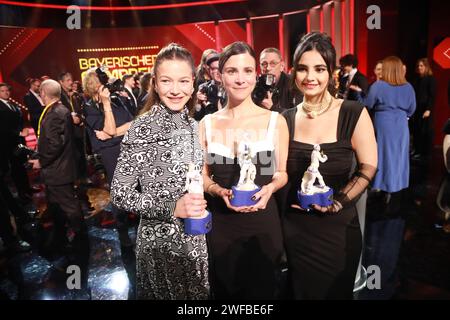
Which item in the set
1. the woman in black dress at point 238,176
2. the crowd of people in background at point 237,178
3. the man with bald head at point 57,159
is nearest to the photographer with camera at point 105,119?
the man with bald head at point 57,159

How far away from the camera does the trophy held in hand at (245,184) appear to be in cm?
167

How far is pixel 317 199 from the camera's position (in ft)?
5.67

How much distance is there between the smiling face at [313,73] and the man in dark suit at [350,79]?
156 inches

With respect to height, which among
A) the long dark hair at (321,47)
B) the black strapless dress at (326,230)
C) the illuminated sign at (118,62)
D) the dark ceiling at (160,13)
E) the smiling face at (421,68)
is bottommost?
the black strapless dress at (326,230)

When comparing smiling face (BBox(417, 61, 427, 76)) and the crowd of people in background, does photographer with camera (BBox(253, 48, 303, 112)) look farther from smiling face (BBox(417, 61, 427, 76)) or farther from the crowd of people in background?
smiling face (BBox(417, 61, 427, 76))

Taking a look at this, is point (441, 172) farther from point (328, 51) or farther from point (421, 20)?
point (328, 51)

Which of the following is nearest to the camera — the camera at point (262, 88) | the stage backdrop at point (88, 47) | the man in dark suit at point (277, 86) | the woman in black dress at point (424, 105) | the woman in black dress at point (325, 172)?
the woman in black dress at point (325, 172)

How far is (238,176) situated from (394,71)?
3.39m

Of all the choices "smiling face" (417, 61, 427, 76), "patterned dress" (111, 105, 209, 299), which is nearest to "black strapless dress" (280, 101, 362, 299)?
"patterned dress" (111, 105, 209, 299)

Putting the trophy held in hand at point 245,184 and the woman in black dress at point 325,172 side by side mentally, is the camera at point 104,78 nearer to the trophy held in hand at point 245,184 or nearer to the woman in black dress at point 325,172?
the woman in black dress at point 325,172

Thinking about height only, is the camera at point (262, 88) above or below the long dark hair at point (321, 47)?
below

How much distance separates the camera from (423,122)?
22.1 ft
